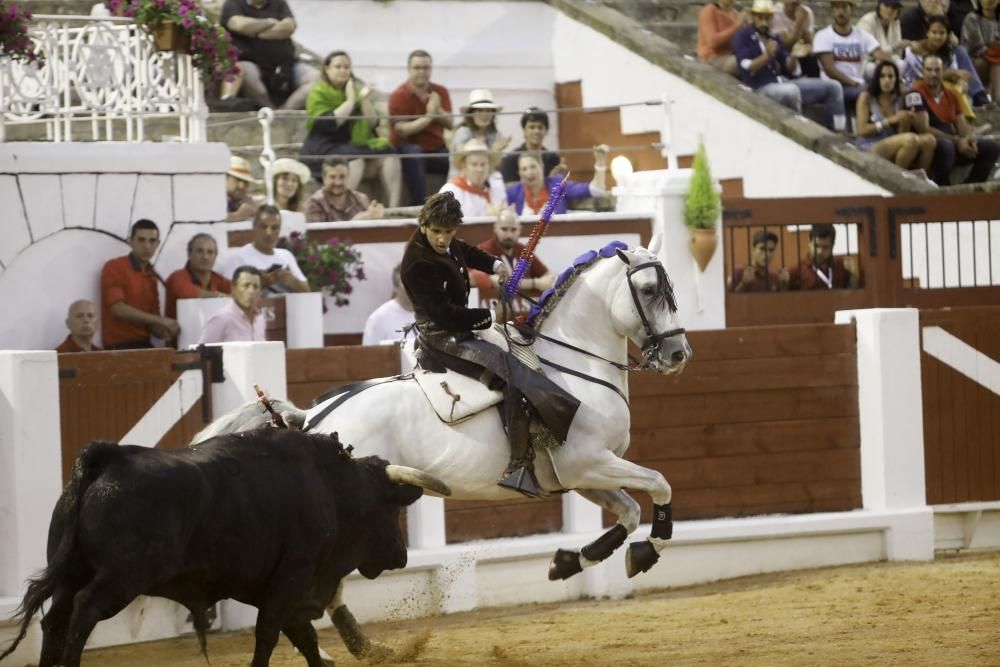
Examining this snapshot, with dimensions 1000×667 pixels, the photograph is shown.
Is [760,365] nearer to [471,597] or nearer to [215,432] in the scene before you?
[471,597]

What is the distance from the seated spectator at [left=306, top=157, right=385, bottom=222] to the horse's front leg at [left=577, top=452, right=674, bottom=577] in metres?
4.89

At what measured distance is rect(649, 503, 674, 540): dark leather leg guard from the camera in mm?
8781

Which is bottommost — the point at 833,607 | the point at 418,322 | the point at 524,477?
the point at 833,607

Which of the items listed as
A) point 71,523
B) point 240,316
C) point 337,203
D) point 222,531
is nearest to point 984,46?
point 337,203

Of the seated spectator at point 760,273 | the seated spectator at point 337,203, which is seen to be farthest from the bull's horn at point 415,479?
the seated spectator at point 760,273

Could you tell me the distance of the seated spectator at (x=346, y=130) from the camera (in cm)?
1385

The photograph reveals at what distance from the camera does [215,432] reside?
792 cm

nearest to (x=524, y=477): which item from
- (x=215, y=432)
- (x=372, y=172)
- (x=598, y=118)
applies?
(x=215, y=432)

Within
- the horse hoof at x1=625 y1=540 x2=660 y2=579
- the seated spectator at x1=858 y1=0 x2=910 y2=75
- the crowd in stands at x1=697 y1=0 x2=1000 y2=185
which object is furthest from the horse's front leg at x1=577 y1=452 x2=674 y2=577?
the seated spectator at x1=858 y1=0 x2=910 y2=75

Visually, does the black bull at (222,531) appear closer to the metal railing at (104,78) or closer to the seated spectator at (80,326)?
the seated spectator at (80,326)

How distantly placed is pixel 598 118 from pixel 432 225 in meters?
8.73

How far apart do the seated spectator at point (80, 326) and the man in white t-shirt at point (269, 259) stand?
50.5 inches

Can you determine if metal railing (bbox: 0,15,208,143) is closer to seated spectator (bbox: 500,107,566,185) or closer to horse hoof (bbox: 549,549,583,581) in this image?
seated spectator (bbox: 500,107,566,185)

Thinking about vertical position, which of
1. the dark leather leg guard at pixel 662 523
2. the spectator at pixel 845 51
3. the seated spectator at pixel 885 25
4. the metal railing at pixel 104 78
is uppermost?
the seated spectator at pixel 885 25
